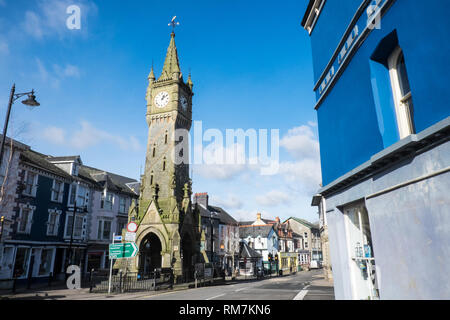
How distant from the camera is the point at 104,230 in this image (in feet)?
113

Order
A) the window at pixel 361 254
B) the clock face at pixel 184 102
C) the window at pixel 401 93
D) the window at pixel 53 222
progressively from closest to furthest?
the window at pixel 401 93, the window at pixel 361 254, the window at pixel 53 222, the clock face at pixel 184 102

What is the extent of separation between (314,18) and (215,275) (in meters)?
28.0

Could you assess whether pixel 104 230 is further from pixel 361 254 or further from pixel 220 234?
pixel 361 254

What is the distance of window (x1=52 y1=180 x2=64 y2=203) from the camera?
89.9 ft

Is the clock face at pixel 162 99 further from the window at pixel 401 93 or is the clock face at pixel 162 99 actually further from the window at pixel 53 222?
the window at pixel 401 93

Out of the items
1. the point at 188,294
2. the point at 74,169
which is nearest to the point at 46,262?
the point at 74,169

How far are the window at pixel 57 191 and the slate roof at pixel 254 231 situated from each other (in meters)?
41.1

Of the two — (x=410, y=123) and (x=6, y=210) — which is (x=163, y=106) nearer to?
(x=6, y=210)

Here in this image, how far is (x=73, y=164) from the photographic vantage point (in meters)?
30.6

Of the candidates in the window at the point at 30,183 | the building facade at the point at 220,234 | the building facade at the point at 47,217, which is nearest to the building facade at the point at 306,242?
the building facade at the point at 220,234

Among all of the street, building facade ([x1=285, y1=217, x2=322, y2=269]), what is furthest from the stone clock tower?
building facade ([x1=285, y1=217, x2=322, y2=269])

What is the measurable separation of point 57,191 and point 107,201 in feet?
26.3

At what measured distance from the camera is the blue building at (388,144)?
445 cm
